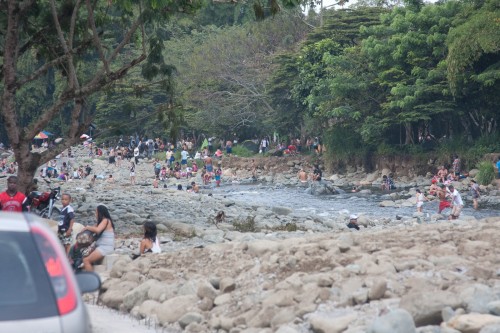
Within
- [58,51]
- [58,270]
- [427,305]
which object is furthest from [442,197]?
[58,270]

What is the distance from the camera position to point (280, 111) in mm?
63312

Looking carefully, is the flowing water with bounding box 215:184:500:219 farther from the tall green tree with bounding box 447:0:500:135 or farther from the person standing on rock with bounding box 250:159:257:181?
the tall green tree with bounding box 447:0:500:135

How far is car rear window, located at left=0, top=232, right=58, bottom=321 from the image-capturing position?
15.8 feet

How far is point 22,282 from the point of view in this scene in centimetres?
496

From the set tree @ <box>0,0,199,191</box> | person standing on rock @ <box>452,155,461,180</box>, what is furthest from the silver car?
person standing on rock @ <box>452,155,461,180</box>

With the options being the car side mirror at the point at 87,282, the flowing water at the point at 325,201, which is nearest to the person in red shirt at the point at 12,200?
the car side mirror at the point at 87,282

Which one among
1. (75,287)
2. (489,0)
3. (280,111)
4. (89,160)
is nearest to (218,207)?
(489,0)

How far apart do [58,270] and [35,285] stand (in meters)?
0.14

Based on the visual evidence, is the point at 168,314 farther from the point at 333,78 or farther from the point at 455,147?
the point at 333,78

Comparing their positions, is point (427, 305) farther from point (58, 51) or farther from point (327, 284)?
point (58, 51)

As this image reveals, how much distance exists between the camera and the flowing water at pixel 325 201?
35031 millimetres

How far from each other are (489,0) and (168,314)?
115 ft

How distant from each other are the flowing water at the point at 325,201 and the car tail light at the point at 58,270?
25848mm

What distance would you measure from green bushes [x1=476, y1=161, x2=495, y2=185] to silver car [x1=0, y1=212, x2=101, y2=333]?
39719mm
